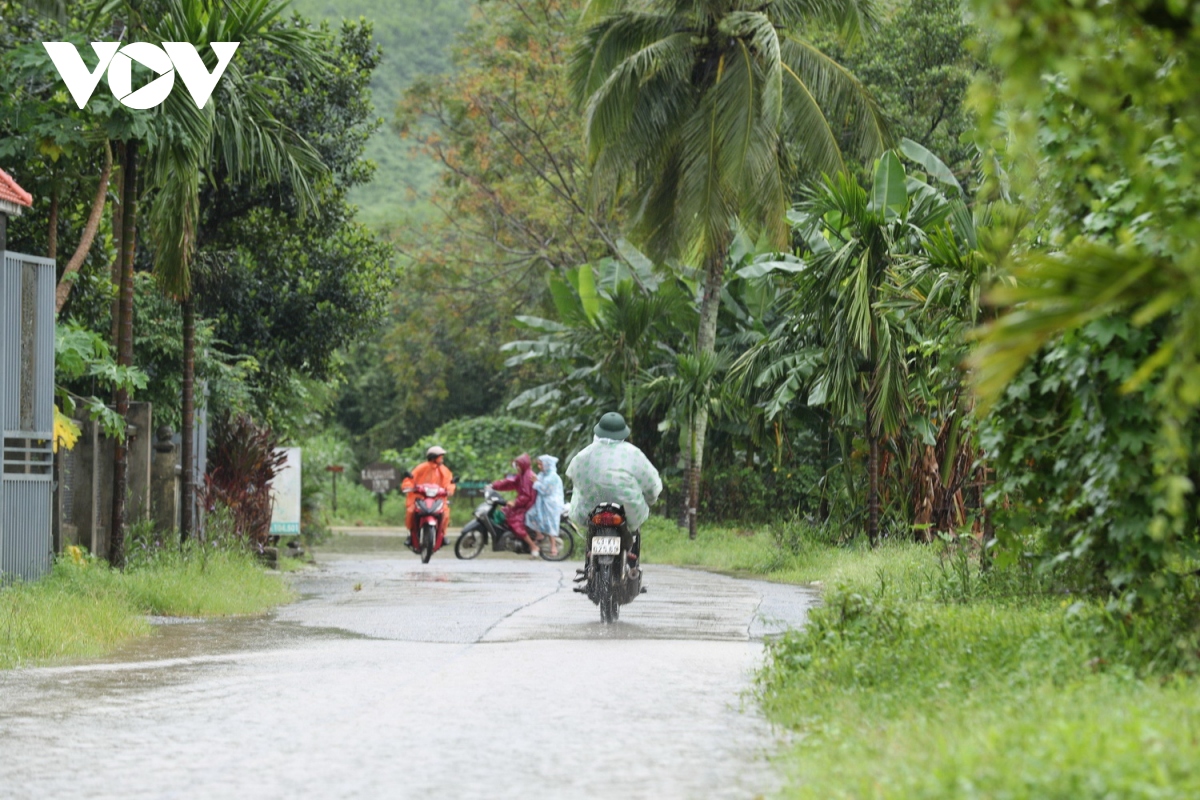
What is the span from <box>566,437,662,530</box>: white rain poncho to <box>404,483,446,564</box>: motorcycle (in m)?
11.5

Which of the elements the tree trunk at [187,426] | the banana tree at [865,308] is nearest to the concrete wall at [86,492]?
the tree trunk at [187,426]

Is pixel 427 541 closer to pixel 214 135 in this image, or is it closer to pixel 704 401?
pixel 704 401

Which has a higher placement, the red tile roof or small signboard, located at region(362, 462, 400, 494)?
the red tile roof

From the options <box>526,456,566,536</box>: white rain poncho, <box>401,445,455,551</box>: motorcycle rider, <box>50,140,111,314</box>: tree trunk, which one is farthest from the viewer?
<box>526,456,566,536</box>: white rain poncho

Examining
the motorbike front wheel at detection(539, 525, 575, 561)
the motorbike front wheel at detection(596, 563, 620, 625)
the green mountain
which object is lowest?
the motorbike front wheel at detection(539, 525, 575, 561)

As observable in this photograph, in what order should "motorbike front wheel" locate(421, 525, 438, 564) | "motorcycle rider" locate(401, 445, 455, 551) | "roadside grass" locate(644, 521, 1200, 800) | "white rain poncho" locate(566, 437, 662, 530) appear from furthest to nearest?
1. "motorcycle rider" locate(401, 445, 455, 551)
2. "motorbike front wheel" locate(421, 525, 438, 564)
3. "white rain poncho" locate(566, 437, 662, 530)
4. "roadside grass" locate(644, 521, 1200, 800)

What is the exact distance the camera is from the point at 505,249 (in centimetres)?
4000

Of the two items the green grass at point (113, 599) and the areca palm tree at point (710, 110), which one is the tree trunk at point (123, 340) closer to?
the green grass at point (113, 599)

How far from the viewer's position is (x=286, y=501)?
85.7 feet

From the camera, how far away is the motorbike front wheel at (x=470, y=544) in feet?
88.7

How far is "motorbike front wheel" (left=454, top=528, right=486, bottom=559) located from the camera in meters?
27.0

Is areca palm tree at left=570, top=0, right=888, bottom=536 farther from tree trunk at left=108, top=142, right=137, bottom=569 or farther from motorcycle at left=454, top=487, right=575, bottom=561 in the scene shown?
tree trunk at left=108, top=142, right=137, bottom=569

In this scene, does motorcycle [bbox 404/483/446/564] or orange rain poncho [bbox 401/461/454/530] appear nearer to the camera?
motorcycle [bbox 404/483/446/564]

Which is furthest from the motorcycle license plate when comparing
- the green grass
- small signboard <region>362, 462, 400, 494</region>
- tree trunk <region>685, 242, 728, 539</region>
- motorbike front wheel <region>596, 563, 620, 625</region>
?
small signboard <region>362, 462, 400, 494</region>
